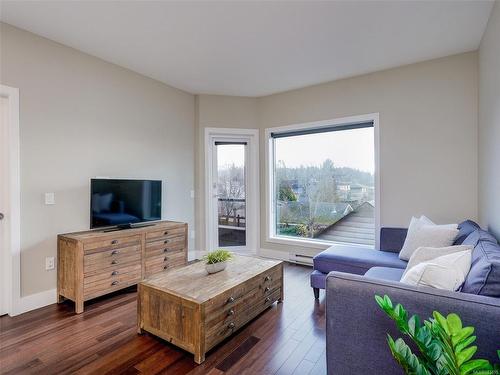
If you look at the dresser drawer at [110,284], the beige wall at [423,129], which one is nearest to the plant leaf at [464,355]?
the beige wall at [423,129]

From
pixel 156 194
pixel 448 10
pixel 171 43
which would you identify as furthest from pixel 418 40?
pixel 156 194

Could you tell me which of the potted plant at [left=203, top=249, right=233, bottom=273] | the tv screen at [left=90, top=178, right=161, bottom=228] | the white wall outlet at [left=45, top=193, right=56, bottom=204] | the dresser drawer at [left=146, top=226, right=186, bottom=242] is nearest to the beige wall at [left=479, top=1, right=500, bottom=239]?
the potted plant at [left=203, top=249, right=233, bottom=273]

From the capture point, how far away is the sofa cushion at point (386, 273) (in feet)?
6.92

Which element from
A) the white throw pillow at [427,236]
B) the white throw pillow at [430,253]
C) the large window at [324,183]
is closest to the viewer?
the white throw pillow at [430,253]

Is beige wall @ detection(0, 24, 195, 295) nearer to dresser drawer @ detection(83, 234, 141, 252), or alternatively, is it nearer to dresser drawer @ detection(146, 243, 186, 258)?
dresser drawer @ detection(83, 234, 141, 252)

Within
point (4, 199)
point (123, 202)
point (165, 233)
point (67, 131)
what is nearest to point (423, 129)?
point (165, 233)

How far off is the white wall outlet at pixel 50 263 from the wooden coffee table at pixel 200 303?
1.27 metres

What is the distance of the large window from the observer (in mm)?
3707

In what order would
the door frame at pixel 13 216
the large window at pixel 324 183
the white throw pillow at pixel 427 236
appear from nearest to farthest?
the white throw pillow at pixel 427 236
the door frame at pixel 13 216
the large window at pixel 324 183

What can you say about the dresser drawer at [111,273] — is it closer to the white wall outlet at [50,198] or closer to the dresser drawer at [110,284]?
the dresser drawer at [110,284]

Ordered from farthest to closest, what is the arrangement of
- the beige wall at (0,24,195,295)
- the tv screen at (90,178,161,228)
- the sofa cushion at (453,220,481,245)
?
the tv screen at (90,178,161,228), the beige wall at (0,24,195,295), the sofa cushion at (453,220,481,245)

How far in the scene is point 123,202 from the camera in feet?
10.3

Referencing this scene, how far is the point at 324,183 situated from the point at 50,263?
11.5 feet

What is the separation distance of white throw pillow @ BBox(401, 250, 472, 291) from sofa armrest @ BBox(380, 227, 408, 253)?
5.07ft
